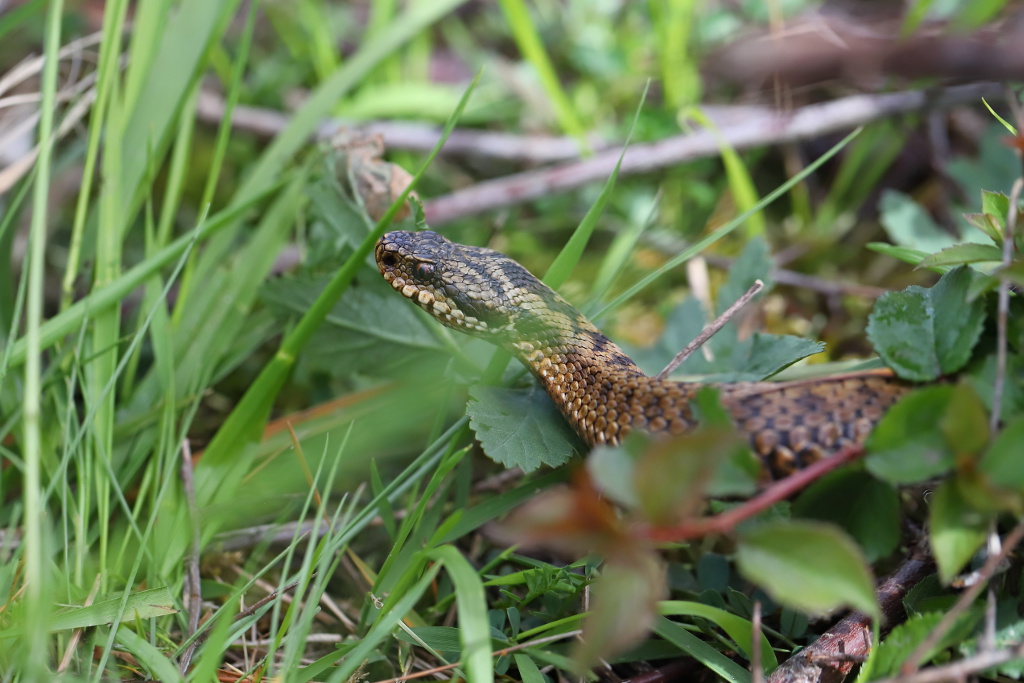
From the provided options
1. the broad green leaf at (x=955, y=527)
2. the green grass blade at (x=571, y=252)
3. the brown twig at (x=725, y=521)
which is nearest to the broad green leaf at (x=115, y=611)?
the brown twig at (x=725, y=521)

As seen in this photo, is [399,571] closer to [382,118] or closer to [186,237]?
[186,237]

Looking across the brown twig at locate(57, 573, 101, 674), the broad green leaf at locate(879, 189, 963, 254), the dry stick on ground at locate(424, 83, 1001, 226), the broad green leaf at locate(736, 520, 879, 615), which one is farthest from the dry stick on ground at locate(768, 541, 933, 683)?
the dry stick on ground at locate(424, 83, 1001, 226)

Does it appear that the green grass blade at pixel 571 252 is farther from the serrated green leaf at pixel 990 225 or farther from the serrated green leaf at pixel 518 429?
the serrated green leaf at pixel 990 225

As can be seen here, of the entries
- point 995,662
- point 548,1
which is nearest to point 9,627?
point 995,662

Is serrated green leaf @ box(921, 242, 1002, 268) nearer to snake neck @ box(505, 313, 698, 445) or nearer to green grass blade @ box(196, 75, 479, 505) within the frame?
snake neck @ box(505, 313, 698, 445)

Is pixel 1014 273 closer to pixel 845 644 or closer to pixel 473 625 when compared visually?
pixel 845 644
